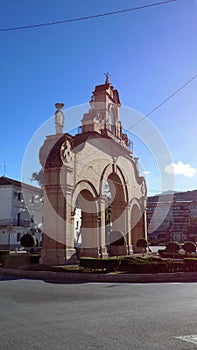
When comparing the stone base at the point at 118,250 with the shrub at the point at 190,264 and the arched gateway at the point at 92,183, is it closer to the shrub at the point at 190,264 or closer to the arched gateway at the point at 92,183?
the arched gateway at the point at 92,183

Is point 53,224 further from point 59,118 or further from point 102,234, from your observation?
point 59,118

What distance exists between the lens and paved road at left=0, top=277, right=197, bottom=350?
4723 mm

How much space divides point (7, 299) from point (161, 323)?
425 centimetres

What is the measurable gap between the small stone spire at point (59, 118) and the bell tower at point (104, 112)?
3.49m

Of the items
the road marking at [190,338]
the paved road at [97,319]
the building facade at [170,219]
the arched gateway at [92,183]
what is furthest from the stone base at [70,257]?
the building facade at [170,219]

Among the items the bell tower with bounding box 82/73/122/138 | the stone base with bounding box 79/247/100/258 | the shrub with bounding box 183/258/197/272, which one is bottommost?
the shrub with bounding box 183/258/197/272

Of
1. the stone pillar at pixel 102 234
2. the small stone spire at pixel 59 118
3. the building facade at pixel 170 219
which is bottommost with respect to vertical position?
the stone pillar at pixel 102 234

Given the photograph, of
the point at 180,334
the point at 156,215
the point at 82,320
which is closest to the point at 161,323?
the point at 180,334

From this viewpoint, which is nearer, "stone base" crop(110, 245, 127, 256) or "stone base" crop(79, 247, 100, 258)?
"stone base" crop(79, 247, 100, 258)

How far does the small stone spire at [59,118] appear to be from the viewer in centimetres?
1962

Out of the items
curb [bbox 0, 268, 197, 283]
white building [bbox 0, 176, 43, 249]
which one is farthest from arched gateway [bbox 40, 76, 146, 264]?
white building [bbox 0, 176, 43, 249]

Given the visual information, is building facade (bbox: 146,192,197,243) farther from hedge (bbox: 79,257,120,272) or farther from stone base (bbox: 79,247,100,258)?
hedge (bbox: 79,257,120,272)

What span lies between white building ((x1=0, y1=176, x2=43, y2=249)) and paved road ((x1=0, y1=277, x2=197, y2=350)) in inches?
1263

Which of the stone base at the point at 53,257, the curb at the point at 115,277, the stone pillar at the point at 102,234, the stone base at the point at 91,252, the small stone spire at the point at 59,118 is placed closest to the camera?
the curb at the point at 115,277
